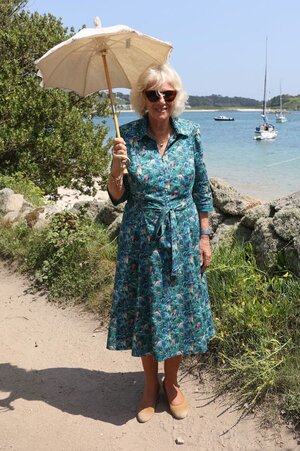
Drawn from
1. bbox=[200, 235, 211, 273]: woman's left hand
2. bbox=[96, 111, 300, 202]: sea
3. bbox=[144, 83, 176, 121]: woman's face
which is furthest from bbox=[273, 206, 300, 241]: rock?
bbox=[96, 111, 300, 202]: sea

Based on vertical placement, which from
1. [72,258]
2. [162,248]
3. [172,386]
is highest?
[162,248]

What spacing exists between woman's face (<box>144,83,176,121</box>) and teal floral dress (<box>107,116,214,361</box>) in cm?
10

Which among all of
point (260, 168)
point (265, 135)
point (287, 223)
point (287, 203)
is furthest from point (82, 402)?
point (265, 135)

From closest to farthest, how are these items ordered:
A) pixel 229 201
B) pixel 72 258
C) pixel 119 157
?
pixel 119 157 < pixel 229 201 < pixel 72 258

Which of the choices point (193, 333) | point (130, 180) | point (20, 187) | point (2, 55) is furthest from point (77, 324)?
point (2, 55)

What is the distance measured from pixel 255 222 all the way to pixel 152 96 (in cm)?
200

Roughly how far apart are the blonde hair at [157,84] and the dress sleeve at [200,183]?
0.22 meters

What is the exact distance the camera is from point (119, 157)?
306cm

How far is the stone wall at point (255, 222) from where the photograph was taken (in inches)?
165

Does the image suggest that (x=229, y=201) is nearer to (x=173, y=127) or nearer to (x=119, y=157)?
(x=173, y=127)

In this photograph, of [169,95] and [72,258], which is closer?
[169,95]

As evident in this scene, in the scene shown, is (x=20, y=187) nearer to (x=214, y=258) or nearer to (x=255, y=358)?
(x=214, y=258)

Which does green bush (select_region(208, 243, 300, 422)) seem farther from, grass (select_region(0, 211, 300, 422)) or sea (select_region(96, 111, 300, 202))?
sea (select_region(96, 111, 300, 202))

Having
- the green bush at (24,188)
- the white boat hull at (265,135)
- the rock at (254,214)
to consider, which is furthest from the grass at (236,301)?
the white boat hull at (265,135)
